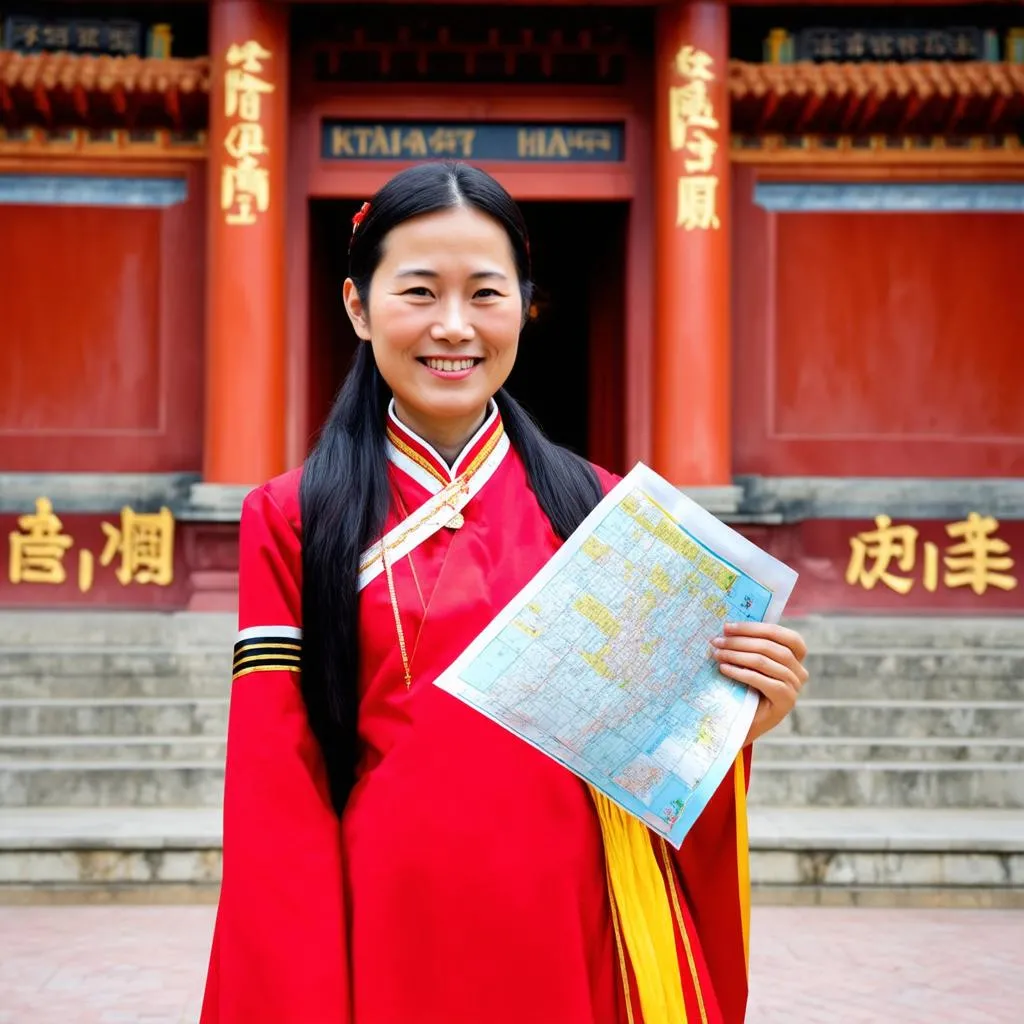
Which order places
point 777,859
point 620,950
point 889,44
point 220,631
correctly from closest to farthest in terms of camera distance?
1. point 620,950
2. point 777,859
3. point 220,631
4. point 889,44

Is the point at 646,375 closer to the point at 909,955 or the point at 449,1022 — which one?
the point at 909,955

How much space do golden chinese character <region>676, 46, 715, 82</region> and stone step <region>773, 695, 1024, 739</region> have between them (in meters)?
3.45

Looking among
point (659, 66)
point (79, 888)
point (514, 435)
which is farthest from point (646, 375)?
point (514, 435)

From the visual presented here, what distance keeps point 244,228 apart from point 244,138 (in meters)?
0.49

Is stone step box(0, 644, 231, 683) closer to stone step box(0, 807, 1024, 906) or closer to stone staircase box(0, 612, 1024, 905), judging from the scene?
stone staircase box(0, 612, 1024, 905)

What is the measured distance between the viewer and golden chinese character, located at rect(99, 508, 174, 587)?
7230 millimetres

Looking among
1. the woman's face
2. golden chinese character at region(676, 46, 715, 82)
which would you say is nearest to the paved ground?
the woman's face

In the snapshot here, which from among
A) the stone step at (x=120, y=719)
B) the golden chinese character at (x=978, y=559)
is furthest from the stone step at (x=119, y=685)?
the golden chinese character at (x=978, y=559)

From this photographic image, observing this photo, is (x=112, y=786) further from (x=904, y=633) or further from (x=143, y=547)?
(x=904, y=633)

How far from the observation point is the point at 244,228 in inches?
271

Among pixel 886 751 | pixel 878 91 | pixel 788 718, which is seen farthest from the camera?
pixel 878 91

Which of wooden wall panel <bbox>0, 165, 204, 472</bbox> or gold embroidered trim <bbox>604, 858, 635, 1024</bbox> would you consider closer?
gold embroidered trim <bbox>604, 858, 635, 1024</bbox>

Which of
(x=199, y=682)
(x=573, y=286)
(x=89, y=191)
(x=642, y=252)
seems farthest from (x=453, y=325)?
(x=573, y=286)

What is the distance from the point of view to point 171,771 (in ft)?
17.5
